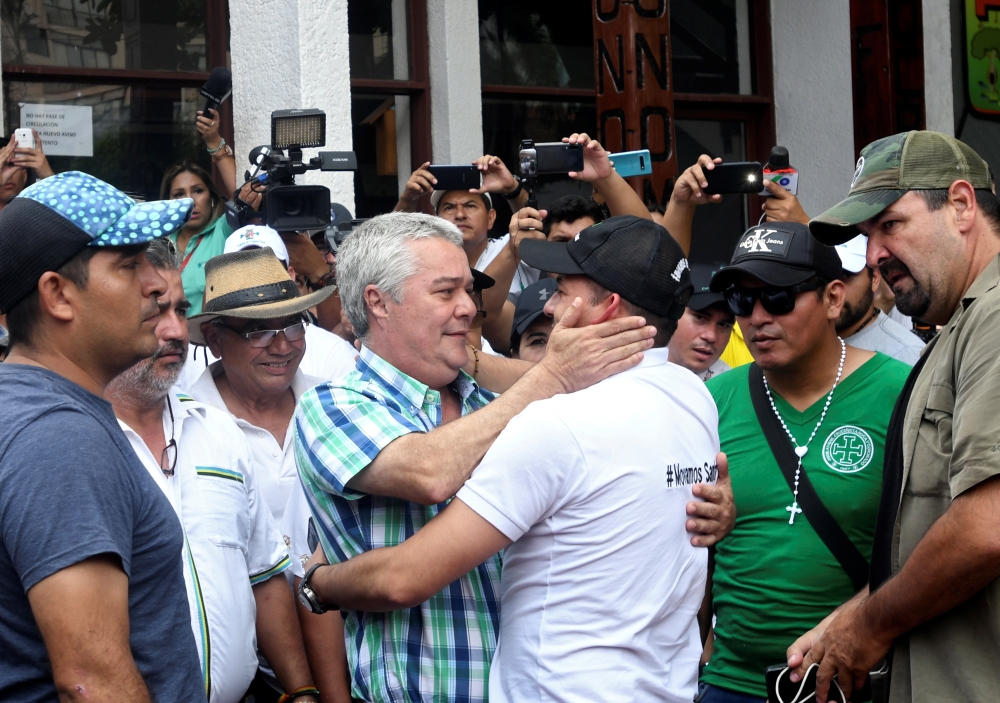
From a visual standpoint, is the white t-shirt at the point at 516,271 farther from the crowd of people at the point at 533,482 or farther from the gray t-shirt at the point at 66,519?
the gray t-shirt at the point at 66,519

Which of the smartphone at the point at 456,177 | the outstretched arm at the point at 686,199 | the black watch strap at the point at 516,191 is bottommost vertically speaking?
the outstretched arm at the point at 686,199

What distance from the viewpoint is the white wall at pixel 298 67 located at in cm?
512

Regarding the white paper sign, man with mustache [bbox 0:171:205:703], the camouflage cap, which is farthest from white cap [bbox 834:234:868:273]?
the white paper sign

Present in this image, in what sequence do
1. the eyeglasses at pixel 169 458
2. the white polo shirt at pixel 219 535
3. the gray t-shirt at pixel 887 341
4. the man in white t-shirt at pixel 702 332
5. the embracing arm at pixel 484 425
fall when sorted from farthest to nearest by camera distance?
1. the man in white t-shirt at pixel 702 332
2. the gray t-shirt at pixel 887 341
3. the eyeglasses at pixel 169 458
4. the white polo shirt at pixel 219 535
5. the embracing arm at pixel 484 425

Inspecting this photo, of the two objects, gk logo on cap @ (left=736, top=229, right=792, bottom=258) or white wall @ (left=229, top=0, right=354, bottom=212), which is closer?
gk logo on cap @ (left=736, top=229, right=792, bottom=258)

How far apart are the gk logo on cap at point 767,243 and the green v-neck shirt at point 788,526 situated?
391mm

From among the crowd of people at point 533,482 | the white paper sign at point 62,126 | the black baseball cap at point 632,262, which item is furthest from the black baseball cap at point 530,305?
the white paper sign at point 62,126

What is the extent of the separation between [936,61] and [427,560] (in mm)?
7208

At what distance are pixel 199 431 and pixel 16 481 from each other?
1320mm

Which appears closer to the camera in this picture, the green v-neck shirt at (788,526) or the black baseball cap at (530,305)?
the green v-neck shirt at (788,526)

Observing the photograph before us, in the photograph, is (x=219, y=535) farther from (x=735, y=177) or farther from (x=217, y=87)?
(x=217, y=87)

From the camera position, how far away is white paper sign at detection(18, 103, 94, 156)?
6.38 meters

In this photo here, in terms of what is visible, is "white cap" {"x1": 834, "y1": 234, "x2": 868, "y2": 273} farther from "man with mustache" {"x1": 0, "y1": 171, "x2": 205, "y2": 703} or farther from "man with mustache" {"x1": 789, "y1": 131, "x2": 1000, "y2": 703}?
"man with mustache" {"x1": 0, "y1": 171, "x2": 205, "y2": 703}

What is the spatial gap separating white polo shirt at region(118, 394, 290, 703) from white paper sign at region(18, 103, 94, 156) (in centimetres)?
396
